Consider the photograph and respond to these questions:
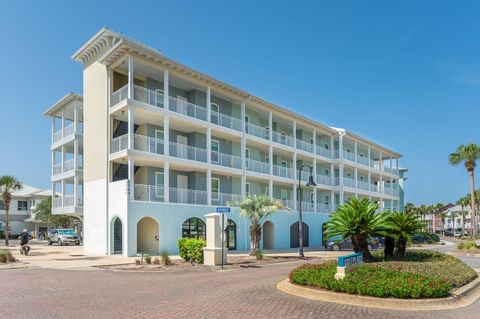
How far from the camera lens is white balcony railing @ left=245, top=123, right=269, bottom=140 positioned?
38.5 meters

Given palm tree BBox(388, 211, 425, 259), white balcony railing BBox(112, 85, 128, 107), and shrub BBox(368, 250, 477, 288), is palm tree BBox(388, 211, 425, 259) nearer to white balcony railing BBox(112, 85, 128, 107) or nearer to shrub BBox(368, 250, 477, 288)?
shrub BBox(368, 250, 477, 288)

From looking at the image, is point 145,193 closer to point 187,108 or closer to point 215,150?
point 187,108

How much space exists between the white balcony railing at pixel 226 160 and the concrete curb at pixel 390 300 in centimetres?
2265

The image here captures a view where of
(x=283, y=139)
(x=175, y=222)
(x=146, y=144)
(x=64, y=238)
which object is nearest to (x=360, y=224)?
(x=175, y=222)

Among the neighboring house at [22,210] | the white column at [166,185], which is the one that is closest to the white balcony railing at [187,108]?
the white column at [166,185]

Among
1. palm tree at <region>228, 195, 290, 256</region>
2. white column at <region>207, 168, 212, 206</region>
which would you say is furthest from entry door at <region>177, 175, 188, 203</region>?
palm tree at <region>228, 195, 290, 256</region>

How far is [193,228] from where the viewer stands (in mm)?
32000

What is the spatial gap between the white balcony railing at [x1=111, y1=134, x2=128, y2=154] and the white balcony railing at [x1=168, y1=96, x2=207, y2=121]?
4.05 metres

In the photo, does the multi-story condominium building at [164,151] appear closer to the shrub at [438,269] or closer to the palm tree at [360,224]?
the palm tree at [360,224]

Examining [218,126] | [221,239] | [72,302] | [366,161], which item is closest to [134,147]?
[218,126]

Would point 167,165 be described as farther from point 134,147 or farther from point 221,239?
point 221,239

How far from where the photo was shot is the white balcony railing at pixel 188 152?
31562 millimetres

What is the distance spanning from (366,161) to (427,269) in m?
42.3

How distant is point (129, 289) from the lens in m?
13.5
